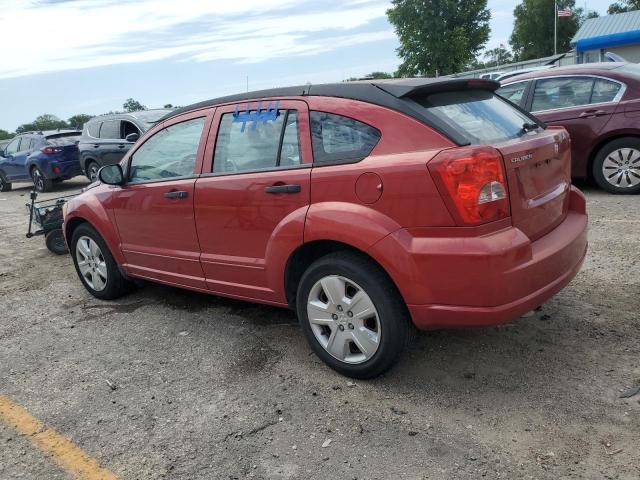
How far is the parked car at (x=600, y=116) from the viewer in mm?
7148

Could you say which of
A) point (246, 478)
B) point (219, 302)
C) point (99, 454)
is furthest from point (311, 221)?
point (219, 302)

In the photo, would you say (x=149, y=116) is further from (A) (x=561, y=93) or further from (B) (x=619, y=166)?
(B) (x=619, y=166)

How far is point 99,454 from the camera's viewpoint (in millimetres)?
2914

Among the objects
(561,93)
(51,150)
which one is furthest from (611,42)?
(51,150)

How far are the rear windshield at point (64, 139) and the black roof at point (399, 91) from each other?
42.0ft

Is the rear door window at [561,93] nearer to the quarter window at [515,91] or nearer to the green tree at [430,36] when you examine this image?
the quarter window at [515,91]

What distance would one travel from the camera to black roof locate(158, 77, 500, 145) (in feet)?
9.88

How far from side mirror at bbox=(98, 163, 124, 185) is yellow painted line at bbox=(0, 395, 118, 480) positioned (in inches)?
70.9

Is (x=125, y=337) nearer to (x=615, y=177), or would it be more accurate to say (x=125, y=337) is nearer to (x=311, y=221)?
(x=311, y=221)

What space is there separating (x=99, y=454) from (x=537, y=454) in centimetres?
212

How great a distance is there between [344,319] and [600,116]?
5.57m

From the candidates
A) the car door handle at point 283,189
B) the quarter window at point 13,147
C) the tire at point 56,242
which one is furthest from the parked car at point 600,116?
the quarter window at point 13,147

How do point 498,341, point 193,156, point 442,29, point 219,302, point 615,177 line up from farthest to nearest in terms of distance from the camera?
point 442,29
point 615,177
point 219,302
point 193,156
point 498,341

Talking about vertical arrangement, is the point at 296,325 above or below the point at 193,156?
below
